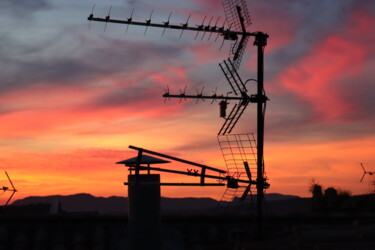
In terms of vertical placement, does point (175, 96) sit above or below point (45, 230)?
above

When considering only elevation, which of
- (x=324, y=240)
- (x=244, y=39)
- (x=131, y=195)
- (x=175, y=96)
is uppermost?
(x=244, y=39)

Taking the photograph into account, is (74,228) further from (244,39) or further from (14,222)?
(244,39)

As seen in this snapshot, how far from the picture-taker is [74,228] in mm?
35875

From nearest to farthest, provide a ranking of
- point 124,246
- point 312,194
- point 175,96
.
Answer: point 175,96, point 124,246, point 312,194

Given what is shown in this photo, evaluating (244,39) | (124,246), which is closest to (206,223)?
(124,246)

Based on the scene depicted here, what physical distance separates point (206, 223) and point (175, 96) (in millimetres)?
8138

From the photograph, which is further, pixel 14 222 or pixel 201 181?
pixel 14 222

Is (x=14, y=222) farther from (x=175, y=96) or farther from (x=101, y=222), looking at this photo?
(x=175, y=96)

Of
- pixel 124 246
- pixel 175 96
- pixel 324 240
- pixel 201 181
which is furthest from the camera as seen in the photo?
pixel 124 246

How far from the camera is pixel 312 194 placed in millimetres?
64188

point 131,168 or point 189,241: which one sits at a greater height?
point 131,168

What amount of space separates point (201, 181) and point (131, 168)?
135 inches

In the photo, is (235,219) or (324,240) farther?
(235,219)

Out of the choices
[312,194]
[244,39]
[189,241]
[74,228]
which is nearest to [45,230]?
[74,228]
